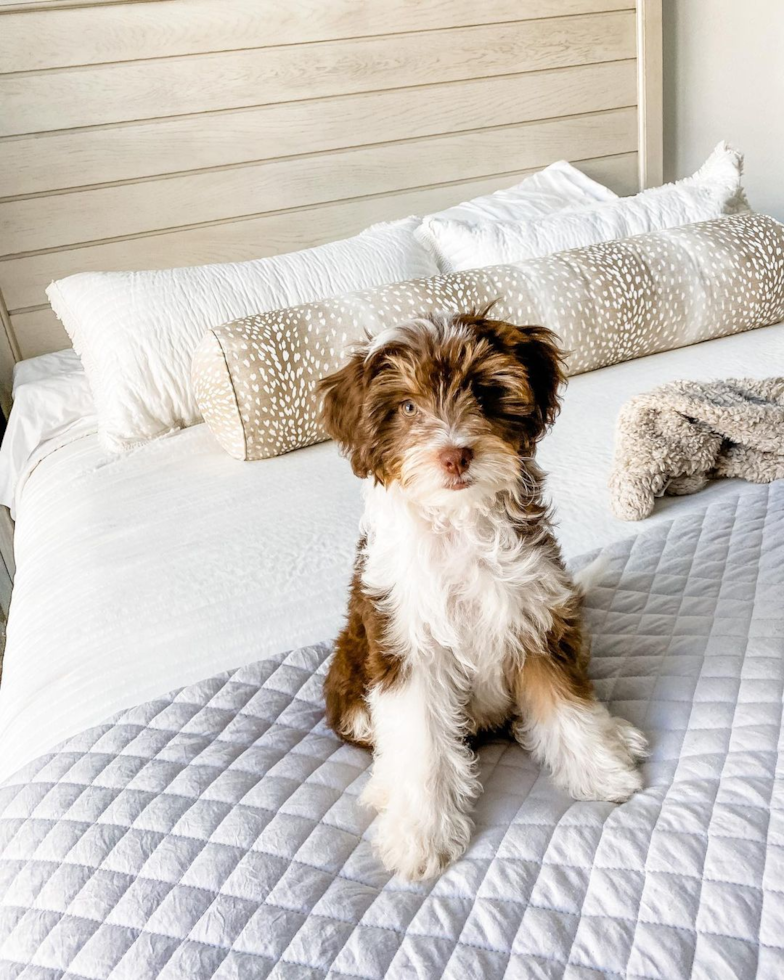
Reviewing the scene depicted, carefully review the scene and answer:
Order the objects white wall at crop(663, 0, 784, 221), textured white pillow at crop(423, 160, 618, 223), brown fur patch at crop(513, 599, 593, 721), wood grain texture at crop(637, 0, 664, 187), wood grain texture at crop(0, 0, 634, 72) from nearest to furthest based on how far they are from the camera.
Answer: brown fur patch at crop(513, 599, 593, 721), wood grain texture at crop(0, 0, 634, 72), textured white pillow at crop(423, 160, 618, 223), wood grain texture at crop(637, 0, 664, 187), white wall at crop(663, 0, 784, 221)

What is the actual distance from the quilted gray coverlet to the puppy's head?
38 cm

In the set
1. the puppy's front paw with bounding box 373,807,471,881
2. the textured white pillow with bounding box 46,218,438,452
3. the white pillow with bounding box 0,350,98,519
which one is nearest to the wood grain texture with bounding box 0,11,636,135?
the textured white pillow with bounding box 46,218,438,452

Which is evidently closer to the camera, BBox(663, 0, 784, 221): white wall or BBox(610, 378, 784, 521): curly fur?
BBox(610, 378, 784, 521): curly fur

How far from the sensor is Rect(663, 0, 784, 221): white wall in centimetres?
322

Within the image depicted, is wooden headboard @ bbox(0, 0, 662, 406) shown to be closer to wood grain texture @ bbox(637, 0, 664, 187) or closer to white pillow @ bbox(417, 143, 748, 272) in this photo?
wood grain texture @ bbox(637, 0, 664, 187)

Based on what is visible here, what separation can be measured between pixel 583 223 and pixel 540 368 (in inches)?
68.0

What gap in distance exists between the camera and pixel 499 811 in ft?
3.19

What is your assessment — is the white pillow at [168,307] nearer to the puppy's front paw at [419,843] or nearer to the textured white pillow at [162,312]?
the textured white pillow at [162,312]

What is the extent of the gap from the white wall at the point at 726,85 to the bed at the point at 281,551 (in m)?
0.30

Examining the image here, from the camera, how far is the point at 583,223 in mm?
2500

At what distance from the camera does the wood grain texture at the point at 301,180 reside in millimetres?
2406

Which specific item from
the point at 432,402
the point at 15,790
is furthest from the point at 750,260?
the point at 15,790

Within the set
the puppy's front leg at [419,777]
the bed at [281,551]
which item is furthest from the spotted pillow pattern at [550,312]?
the puppy's front leg at [419,777]

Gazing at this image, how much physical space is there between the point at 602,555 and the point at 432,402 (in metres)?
0.63
